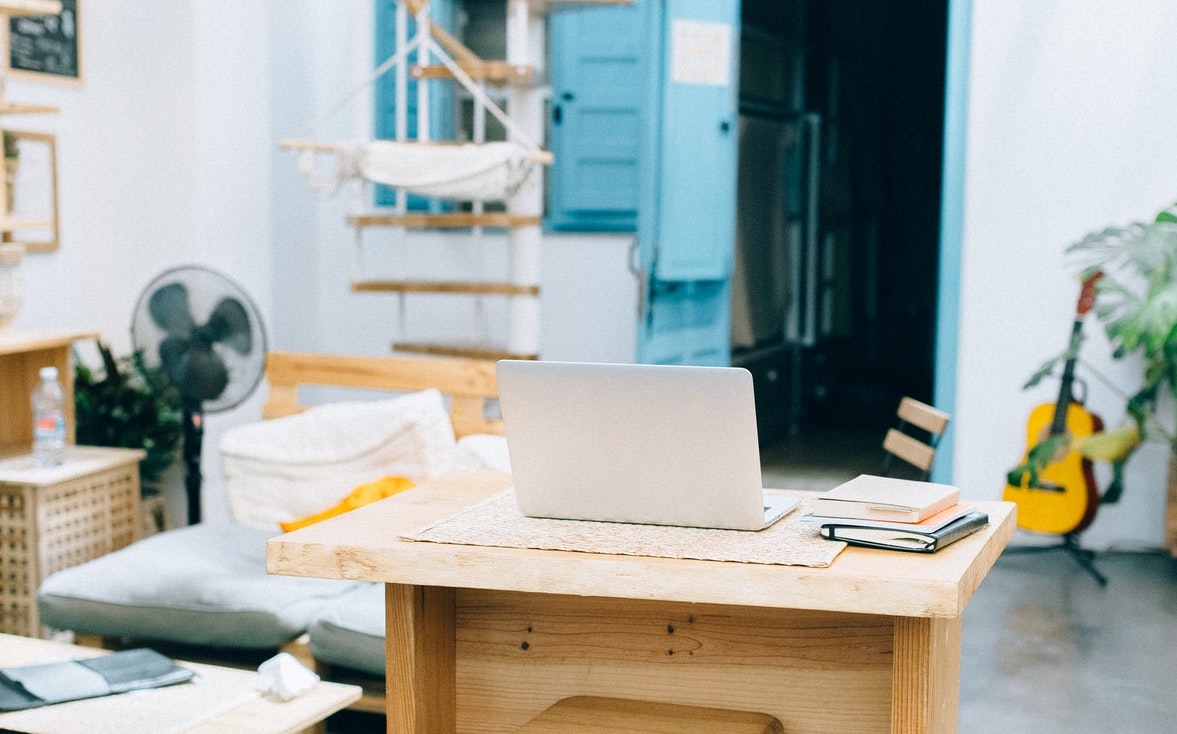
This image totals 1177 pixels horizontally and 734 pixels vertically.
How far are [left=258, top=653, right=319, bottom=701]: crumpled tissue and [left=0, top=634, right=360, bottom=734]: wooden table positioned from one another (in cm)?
1

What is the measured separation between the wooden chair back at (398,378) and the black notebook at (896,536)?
2004 millimetres

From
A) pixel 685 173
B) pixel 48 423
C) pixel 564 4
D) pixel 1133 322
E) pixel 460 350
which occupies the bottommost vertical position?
pixel 48 423

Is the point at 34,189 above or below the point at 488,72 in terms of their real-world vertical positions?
below

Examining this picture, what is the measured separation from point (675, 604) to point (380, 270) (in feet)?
15.3

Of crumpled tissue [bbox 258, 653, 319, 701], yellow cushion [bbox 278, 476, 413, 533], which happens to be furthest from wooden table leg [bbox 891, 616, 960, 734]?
yellow cushion [bbox 278, 476, 413, 533]

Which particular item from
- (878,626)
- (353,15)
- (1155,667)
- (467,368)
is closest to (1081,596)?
(1155,667)

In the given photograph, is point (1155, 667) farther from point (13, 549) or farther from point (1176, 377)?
point (13, 549)

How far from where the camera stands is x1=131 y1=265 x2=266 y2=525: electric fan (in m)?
4.06

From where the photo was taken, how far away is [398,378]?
13.2 ft

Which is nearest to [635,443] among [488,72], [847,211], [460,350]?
[488,72]

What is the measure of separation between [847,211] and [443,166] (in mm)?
4801

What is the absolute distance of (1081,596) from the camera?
467 cm

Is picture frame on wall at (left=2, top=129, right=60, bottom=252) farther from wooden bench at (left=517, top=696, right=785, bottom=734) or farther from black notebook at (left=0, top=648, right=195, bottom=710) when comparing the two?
wooden bench at (left=517, top=696, right=785, bottom=734)

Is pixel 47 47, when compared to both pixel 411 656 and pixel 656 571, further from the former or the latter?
pixel 656 571
